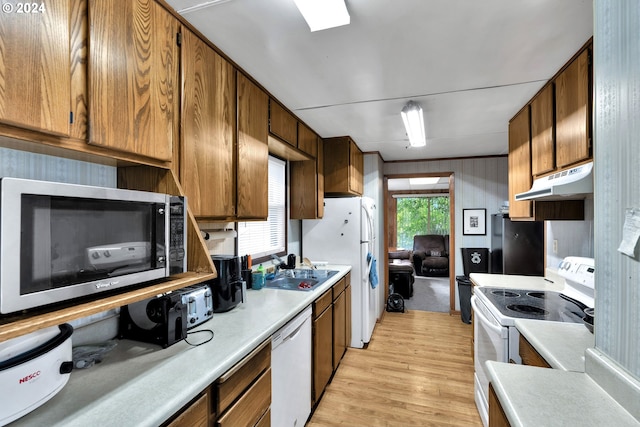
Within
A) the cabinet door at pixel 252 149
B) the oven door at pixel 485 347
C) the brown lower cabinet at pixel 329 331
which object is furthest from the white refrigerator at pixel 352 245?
the cabinet door at pixel 252 149

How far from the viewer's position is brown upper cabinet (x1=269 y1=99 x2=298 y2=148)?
2.23m

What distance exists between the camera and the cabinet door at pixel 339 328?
2.62m

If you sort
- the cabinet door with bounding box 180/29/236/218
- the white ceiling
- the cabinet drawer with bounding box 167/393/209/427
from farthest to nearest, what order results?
the cabinet door with bounding box 180/29/236/218
the white ceiling
the cabinet drawer with bounding box 167/393/209/427

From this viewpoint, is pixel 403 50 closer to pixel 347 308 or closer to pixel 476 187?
pixel 347 308

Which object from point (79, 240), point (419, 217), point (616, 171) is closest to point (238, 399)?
point (79, 240)

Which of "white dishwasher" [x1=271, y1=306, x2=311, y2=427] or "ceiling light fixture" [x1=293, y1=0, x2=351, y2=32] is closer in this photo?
"ceiling light fixture" [x1=293, y1=0, x2=351, y2=32]

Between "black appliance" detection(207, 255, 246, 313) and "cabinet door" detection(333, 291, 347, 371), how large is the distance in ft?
3.91

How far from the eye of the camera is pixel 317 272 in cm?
282

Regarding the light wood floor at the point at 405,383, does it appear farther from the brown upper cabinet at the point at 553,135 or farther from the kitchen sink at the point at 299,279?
the brown upper cabinet at the point at 553,135

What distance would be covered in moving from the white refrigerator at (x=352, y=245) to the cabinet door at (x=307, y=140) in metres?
0.62

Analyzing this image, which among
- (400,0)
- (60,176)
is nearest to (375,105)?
(400,0)

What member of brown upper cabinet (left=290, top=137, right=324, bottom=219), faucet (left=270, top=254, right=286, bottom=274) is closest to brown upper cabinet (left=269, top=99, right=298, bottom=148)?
brown upper cabinet (left=290, top=137, right=324, bottom=219)

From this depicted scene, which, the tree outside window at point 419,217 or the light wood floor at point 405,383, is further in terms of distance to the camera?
the tree outside window at point 419,217

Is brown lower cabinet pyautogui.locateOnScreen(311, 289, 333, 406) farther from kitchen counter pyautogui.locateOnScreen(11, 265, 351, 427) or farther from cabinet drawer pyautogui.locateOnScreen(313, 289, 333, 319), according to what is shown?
kitchen counter pyautogui.locateOnScreen(11, 265, 351, 427)
